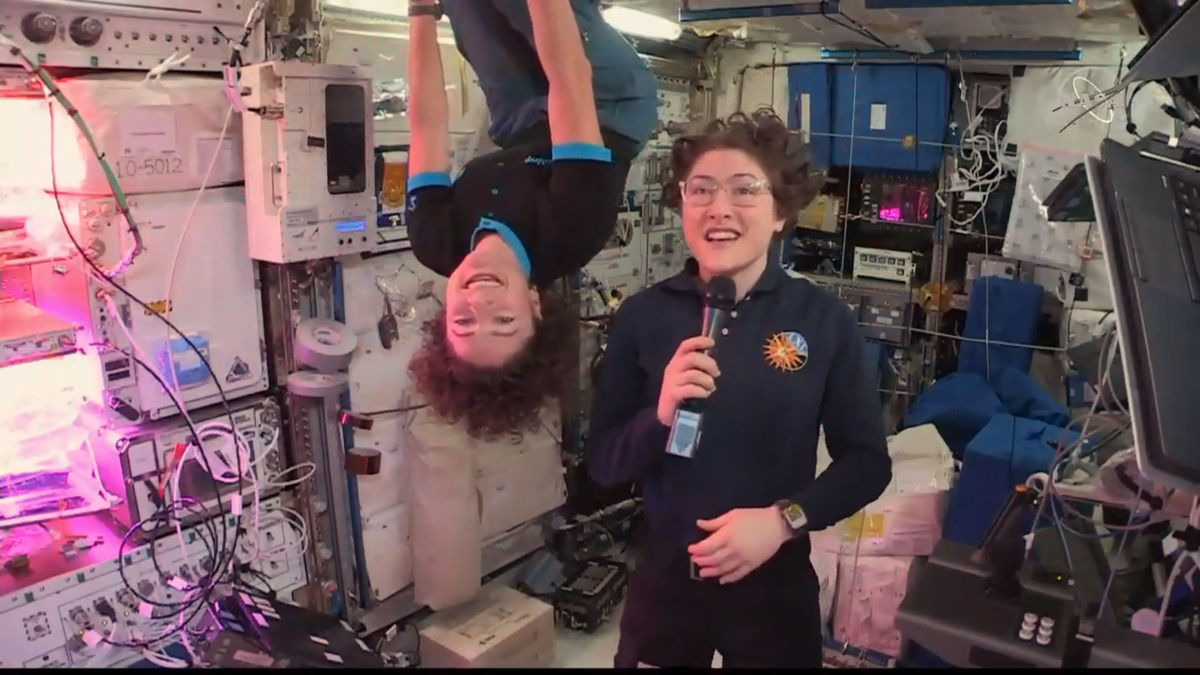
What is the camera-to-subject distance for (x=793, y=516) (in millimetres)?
1347

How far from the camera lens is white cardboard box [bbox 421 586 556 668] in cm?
299

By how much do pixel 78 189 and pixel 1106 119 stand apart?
410cm

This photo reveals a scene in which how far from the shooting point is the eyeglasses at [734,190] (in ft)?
4.65

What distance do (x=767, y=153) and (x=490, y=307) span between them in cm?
53

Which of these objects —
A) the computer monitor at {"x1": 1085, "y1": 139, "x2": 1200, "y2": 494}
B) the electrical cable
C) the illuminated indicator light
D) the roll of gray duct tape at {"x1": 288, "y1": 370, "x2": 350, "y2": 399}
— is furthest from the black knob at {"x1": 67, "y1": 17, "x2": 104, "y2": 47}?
the computer monitor at {"x1": 1085, "y1": 139, "x2": 1200, "y2": 494}

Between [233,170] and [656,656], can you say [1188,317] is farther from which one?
[233,170]

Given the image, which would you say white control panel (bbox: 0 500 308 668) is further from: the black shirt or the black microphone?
the black microphone

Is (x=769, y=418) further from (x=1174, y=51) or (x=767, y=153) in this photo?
(x=1174, y=51)

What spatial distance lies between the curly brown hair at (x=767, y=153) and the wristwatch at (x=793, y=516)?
0.47 metres

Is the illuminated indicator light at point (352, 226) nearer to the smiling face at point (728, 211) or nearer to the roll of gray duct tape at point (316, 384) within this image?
the roll of gray duct tape at point (316, 384)

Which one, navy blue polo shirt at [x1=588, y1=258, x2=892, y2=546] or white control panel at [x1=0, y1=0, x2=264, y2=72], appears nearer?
navy blue polo shirt at [x1=588, y1=258, x2=892, y2=546]

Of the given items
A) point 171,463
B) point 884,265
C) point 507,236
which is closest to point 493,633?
point 171,463

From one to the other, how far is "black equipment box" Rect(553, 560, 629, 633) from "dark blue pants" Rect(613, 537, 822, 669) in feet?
6.17

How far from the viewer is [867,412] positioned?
141cm
